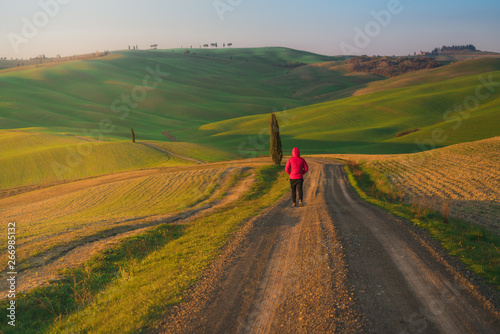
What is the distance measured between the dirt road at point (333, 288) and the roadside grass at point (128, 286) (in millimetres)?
665

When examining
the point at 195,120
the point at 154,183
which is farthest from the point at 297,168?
the point at 195,120

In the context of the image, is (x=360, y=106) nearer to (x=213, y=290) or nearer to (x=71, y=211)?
(x=71, y=211)

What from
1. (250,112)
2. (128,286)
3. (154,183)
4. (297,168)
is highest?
(250,112)

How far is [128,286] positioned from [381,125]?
88537 mm

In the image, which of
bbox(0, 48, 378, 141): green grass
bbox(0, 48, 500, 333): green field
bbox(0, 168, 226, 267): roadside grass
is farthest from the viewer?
bbox(0, 48, 378, 141): green grass

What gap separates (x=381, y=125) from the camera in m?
88.3

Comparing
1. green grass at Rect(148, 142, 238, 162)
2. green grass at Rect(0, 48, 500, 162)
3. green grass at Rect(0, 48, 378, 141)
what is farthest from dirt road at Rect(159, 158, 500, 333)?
green grass at Rect(0, 48, 378, 141)

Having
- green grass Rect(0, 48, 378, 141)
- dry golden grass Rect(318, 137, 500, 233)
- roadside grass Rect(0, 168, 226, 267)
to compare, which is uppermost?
green grass Rect(0, 48, 378, 141)

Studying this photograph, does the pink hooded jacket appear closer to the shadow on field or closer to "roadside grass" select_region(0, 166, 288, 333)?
"roadside grass" select_region(0, 166, 288, 333)

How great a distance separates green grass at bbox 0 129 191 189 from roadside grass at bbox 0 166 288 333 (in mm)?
42924

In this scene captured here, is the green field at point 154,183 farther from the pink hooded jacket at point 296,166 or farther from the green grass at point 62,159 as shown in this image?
the pink hooded jacket at point 296,166

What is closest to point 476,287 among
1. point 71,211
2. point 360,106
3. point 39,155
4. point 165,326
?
point 165,326

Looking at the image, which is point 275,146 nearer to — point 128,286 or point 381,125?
point 128,286

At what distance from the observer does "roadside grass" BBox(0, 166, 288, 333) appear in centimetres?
780
